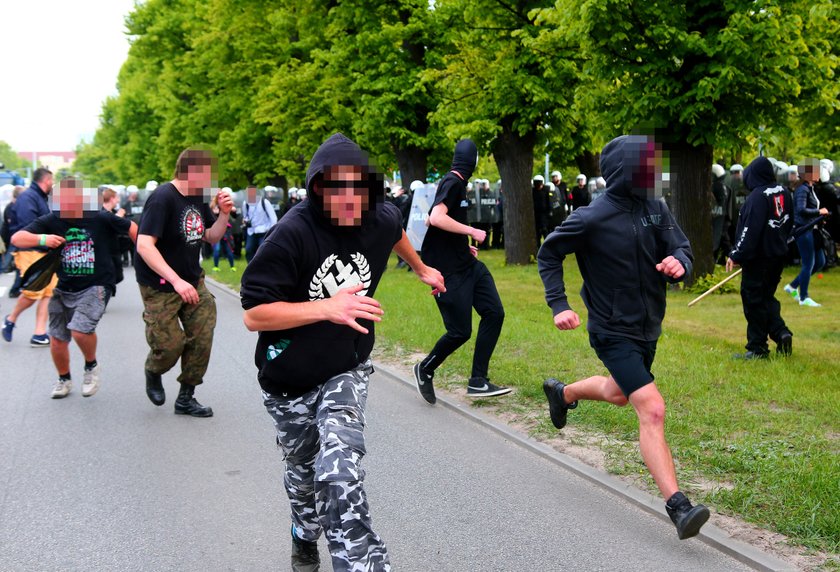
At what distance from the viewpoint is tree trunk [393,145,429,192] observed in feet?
80.2

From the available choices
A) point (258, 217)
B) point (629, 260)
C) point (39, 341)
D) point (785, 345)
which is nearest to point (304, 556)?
point (629, 260)

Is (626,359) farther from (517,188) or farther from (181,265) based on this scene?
(517,188)

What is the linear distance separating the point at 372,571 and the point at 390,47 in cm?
2134

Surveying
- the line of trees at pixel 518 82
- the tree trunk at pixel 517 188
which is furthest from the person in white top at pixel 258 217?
the tree trunk at pixel 517 188

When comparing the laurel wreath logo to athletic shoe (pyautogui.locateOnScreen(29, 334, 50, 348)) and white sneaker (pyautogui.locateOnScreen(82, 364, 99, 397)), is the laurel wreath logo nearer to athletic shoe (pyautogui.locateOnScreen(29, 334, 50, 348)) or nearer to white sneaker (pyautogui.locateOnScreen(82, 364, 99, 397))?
white sneaker (pyautogui.locateOnScreen(82, 364, 99, 397))

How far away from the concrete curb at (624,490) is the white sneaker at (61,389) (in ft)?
11.4

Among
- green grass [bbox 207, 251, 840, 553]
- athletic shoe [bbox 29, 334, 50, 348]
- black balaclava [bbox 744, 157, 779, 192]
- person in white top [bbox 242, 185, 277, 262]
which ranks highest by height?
black balaclava [bbox 744, 157, 779, 192]

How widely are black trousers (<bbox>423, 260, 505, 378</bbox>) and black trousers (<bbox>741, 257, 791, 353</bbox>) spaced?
2.87m

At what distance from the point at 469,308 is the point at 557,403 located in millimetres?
1711

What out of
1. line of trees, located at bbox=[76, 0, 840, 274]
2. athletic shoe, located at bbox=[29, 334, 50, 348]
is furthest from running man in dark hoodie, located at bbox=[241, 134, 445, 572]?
athletic shoe, located at bbox=[29, 334, 50, 348]

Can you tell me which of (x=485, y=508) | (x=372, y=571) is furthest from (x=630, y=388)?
(x=372, y=571)

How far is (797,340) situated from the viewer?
985 centimetres

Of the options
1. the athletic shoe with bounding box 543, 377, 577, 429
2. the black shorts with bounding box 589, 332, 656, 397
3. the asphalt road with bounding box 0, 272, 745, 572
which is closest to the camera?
the asphalt road with bounding box 0, 272, 745, 572

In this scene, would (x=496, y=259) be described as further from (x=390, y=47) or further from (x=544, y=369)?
(x=544, y=369)
